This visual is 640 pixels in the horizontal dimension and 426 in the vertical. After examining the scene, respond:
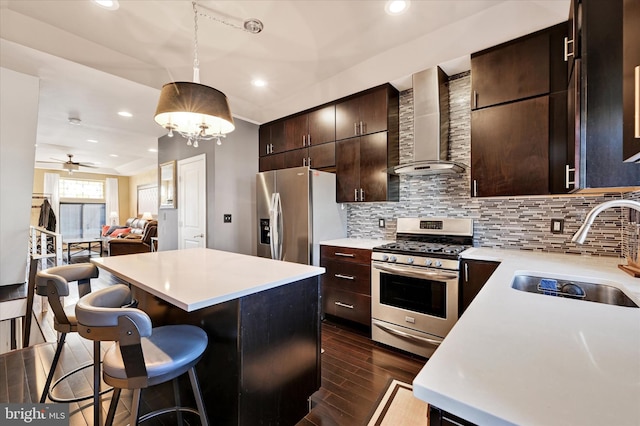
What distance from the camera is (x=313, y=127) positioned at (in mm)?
3414

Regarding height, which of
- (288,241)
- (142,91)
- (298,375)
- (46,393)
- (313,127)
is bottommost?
(46,393)

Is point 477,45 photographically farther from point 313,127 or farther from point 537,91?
point 313,127

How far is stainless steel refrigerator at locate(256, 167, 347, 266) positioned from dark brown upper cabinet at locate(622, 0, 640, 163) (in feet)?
7.62

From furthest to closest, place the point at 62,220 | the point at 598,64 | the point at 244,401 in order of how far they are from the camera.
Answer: the point at 62,220 → the point at 244,401 → the point at 598,64

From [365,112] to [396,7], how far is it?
1048 mm

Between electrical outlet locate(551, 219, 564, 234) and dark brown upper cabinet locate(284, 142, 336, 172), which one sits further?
dark brown upper cabinet locate(284, 142, 336, 172)

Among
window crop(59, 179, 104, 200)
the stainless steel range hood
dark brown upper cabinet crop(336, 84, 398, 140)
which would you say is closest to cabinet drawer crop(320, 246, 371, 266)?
the stainless steel range hood

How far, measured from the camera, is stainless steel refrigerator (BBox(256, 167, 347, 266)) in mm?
2949

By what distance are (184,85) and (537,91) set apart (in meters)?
2.54

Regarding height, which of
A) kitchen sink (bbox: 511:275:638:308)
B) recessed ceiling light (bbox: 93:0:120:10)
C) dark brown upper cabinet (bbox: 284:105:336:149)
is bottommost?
kitchen sink (bbox: 511:275:638:308)

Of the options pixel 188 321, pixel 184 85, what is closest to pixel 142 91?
pixel 184 85

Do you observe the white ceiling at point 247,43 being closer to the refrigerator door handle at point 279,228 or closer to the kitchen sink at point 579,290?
the refrigerator door handle at point 279,228

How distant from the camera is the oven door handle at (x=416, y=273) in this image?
213 centimetres

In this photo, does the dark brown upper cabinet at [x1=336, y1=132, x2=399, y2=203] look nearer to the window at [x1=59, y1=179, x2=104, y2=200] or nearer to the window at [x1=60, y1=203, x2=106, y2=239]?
the window at [x1=60, y1=203, x2=106, y2=239]
